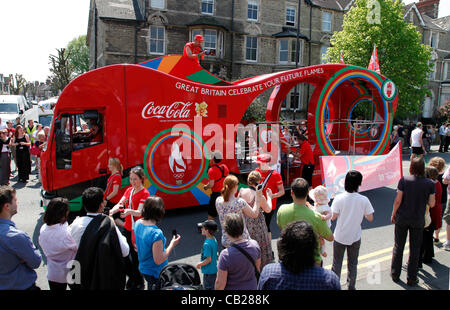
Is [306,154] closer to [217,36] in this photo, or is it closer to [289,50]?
[217,36]

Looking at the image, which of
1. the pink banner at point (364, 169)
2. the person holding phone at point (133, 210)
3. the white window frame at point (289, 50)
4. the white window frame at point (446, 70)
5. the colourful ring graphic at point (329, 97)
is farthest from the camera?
the white window frame at point (446, 70)

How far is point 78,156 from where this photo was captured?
23.0 feet

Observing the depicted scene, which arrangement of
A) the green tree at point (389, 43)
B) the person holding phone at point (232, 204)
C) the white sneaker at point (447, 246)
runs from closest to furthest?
the person holding phone at point (232, 204) → the white sneaker at point (447, 246) → the green tree at point (389, 43)

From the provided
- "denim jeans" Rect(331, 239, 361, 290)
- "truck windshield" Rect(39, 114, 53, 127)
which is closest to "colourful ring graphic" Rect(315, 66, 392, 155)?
"denim jeans" Rect(331, 239, 361, 290)

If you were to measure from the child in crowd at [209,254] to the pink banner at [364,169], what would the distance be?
14.3 ft

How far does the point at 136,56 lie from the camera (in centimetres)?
2480

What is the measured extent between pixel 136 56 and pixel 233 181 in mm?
22546

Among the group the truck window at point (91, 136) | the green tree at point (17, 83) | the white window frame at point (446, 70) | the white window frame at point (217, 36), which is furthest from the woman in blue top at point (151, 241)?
the green tree at point (17, 83)

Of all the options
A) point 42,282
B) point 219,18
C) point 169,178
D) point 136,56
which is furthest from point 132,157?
point 219,18

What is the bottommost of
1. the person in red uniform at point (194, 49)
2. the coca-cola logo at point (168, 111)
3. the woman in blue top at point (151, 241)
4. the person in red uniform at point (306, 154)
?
the woman in blue top at point (151, 241)

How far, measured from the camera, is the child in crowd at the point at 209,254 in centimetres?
373

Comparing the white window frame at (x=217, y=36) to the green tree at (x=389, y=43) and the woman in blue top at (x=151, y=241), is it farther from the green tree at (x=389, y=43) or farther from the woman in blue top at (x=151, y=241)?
the woman in blue top at (x=151, y=241)

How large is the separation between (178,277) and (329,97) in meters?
7.87

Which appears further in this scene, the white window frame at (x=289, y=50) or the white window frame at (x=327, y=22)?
the white window frame at (x=327, y=22)
